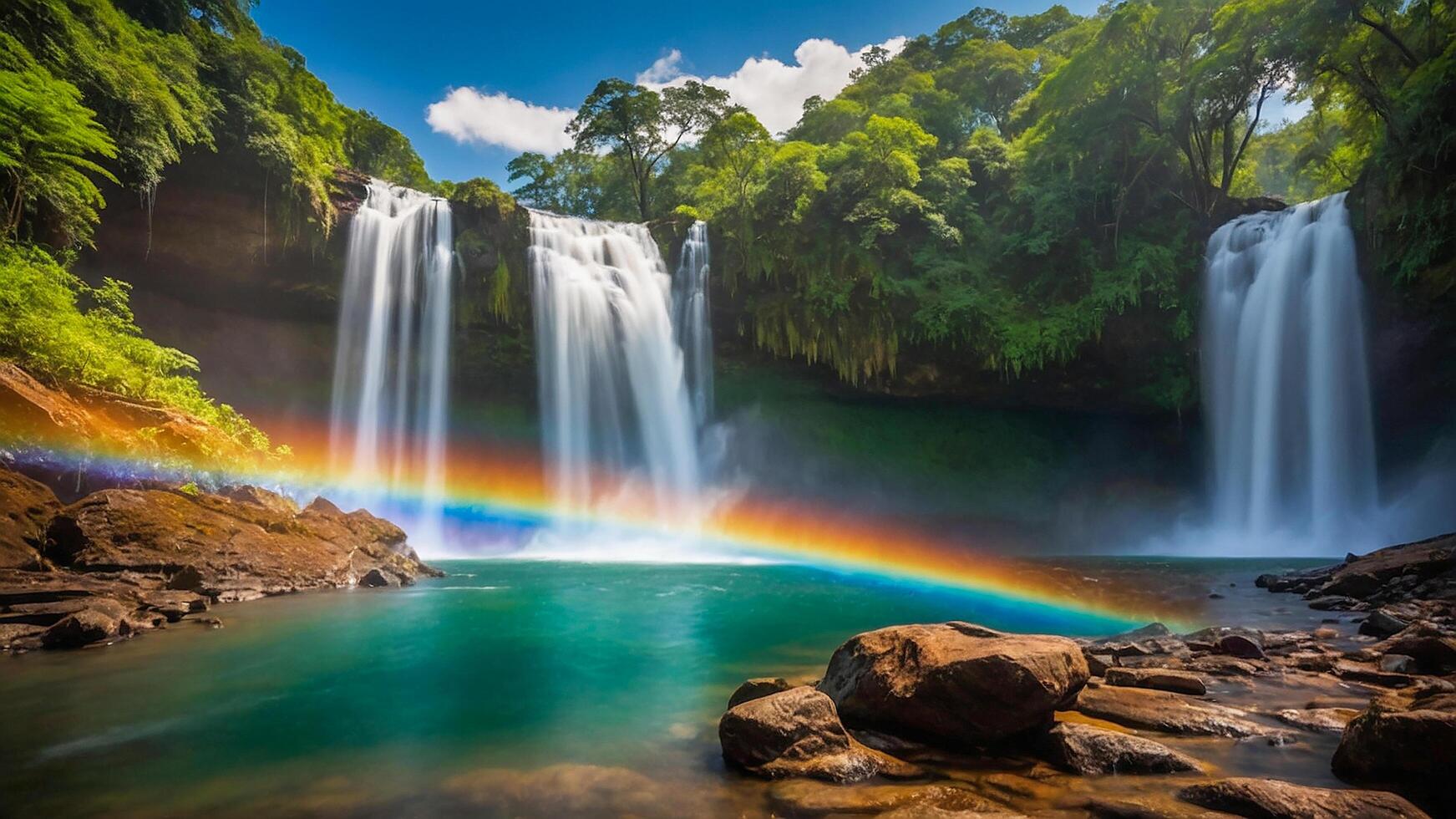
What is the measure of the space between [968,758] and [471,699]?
3.83 m

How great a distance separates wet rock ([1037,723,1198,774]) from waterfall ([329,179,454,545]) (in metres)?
19.6

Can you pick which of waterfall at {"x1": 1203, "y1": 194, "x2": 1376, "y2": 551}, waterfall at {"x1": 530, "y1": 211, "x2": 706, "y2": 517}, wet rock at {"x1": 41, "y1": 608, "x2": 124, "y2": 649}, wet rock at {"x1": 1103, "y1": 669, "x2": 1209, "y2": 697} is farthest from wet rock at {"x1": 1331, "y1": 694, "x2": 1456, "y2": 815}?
waterfall at {"x1": 530, "y1": 211, "x2": 706, "y2": 517}

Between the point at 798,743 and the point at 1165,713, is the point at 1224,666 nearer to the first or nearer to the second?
the point at 1165,713

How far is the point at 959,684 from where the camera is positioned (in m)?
3.72

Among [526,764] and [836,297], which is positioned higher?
[836,297]

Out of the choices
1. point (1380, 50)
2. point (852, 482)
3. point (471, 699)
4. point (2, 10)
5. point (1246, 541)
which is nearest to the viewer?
point (471, 699)

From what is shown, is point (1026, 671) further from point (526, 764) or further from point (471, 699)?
point (471, 699)

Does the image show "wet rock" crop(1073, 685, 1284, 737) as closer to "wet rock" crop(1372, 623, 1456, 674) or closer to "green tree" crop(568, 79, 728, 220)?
"wet rock" crop(1372, 623, 1456, 674)

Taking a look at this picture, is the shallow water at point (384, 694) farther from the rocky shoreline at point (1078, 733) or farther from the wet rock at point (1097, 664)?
the wet rock at point (1097, 664)

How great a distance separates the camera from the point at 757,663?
6.52 m

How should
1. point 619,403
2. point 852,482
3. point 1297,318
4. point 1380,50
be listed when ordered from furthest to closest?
point 852,482 → point 619,403 → point 1297,318 → point 1380,50

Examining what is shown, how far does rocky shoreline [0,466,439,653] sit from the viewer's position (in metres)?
6.66

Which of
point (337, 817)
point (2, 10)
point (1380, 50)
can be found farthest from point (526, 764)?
point (1380, 50)

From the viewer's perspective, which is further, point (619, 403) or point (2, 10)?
point (619, 403)
